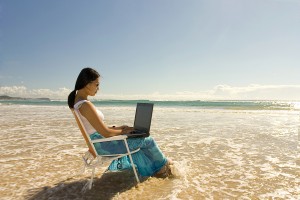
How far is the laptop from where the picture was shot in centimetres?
467

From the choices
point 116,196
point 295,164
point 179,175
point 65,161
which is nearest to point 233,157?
point 295,164

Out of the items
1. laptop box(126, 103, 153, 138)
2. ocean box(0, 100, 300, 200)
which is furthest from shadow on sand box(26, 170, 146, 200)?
laptop box(126, 103, 153, 138)

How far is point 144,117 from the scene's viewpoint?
4996mm

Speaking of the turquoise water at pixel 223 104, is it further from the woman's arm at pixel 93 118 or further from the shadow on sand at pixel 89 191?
the woman's arm at pixel 93 118

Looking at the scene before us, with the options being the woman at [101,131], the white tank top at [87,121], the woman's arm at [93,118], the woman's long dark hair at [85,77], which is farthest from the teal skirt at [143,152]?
the woman's long dark hair at [85,77]

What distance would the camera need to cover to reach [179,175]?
5.37 metres

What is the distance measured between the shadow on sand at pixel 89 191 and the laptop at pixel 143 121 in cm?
102

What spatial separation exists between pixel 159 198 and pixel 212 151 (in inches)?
158

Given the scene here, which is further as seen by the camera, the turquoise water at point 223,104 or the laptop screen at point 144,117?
the turquoise water at point 223,104

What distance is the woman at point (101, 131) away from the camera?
168 inches

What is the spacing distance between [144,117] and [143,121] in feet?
0.26

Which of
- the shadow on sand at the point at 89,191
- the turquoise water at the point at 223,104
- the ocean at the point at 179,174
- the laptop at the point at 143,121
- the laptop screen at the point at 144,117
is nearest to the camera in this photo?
the shadow on sand at the point at 89,191

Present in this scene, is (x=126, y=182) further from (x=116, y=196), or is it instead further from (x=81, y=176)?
(x=81, y=176)

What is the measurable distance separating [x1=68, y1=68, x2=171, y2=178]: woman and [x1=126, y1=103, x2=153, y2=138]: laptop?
0.18 metres
